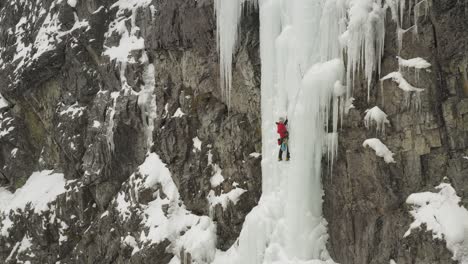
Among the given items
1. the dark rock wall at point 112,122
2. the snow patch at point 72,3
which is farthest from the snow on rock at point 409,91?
the snow patch at point 72,3

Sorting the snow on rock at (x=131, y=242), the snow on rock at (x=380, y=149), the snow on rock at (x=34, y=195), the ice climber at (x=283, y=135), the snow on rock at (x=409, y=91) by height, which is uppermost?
Result: the snow on rock at (x=409, y=91)

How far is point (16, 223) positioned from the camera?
65.8ft

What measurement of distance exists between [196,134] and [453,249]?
8705 millimetres

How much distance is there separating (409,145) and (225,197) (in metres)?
6.04

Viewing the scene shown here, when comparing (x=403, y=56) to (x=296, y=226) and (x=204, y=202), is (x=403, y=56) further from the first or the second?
(x=204, y=202)

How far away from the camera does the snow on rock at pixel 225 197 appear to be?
46.3ft

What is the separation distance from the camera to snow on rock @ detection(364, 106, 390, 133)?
10.1 meters

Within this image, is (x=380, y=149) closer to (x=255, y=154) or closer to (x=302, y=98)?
(x=302, y=98)

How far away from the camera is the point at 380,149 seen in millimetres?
10156

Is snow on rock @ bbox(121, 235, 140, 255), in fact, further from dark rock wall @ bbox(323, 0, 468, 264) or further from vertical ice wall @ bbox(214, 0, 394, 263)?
dark rock wall @ bbox(323, 0, 468, 264)

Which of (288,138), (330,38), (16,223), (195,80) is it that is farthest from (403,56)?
(16,223)

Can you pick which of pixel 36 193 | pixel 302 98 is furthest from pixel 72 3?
pixel 302 98

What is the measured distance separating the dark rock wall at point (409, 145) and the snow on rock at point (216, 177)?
488 cm

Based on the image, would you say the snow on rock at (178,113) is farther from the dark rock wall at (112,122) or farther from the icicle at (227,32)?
the icicle at (227,32)
